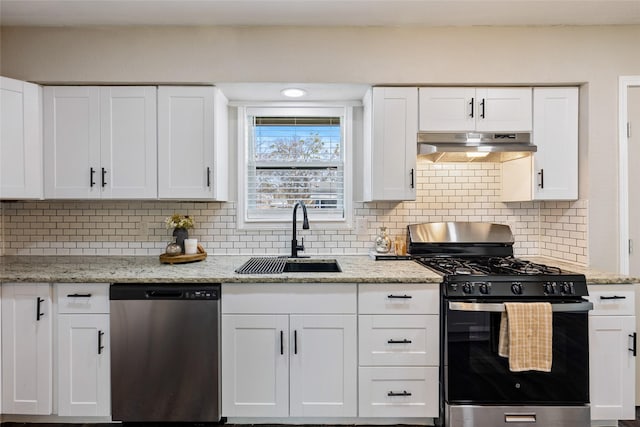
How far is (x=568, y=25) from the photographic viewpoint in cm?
236

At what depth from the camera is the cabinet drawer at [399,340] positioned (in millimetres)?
2020

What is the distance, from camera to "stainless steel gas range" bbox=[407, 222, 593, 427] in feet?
6.33

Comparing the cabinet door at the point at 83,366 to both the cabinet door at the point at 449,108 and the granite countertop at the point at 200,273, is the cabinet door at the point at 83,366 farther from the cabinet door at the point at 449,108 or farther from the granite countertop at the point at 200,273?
the cabinet door at the point at 449,108

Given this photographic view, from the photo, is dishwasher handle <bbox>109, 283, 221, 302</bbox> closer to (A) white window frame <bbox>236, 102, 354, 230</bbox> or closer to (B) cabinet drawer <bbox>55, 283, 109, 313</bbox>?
(B) cabinet drawer <bbox>55, 283, 109, 313</bbox>

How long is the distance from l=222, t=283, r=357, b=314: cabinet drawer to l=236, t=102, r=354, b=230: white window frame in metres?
0.85

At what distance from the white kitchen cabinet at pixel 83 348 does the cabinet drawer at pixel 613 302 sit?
293 cm

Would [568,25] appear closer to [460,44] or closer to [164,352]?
[460,44]

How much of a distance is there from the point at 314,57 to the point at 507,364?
2279 millimetres

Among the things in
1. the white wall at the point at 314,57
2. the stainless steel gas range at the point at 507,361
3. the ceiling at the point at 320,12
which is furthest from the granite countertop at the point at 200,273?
the ceiling at the point at 320,12

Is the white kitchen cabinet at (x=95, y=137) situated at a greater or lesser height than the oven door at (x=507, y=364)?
greater

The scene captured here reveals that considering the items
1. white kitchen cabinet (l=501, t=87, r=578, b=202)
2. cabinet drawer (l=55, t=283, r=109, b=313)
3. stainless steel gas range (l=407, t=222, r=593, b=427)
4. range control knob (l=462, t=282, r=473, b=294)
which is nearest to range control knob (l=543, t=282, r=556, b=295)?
stainless steel gas range (l=407, t=222, r=593, b=427)

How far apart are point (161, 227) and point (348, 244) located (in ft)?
5.06

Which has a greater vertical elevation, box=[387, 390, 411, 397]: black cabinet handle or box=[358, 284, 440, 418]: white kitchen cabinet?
box=[358, 284, 440, 418]: white kitchen cabinet

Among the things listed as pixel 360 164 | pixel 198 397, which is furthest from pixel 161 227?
pixel 360 164
